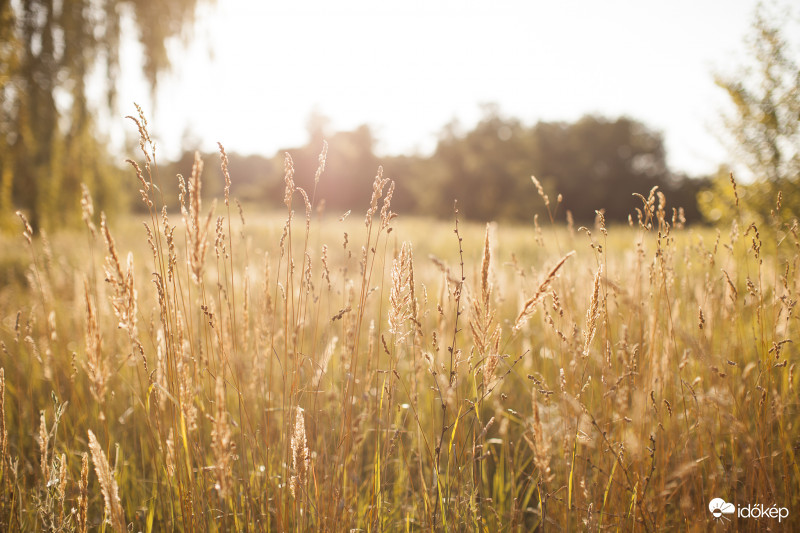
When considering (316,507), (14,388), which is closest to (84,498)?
(316,507)

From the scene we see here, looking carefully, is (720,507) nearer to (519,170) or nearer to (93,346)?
(93,346)

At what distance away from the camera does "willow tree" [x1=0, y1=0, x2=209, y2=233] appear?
5.33 meters

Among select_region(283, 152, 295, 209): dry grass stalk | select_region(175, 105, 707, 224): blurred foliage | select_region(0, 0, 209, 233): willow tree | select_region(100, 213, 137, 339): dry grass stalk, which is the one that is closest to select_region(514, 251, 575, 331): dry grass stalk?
select_region(283, 152, 295, 209): dry grass stalk

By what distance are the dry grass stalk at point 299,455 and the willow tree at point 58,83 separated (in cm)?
581

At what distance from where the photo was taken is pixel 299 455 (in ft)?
3.79

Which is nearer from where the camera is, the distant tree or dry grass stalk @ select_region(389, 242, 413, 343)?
dry grass stalk @ select_region(389, 242, 413, 343)

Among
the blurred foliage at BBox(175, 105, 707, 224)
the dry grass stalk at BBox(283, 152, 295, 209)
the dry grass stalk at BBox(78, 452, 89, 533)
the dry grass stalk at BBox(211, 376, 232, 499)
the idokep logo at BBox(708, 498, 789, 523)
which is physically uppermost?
the blurred foliage at BBox(175, 105, 707, 224)

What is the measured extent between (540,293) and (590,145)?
44.5m

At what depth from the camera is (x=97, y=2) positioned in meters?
5.98

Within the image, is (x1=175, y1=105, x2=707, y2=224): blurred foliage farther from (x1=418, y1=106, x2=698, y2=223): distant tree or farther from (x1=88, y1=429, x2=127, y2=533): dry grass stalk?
(x1=88, y1=429, x2=127, y2=533): dry grass stalk

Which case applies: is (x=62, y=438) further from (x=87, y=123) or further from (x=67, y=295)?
(x=87, y=123)

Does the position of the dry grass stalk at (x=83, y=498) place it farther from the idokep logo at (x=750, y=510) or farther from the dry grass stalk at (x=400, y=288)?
the idokep logo at (x=750, y=510)

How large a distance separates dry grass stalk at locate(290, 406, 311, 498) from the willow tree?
5.81 m

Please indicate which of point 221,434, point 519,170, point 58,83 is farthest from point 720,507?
point 519,170
